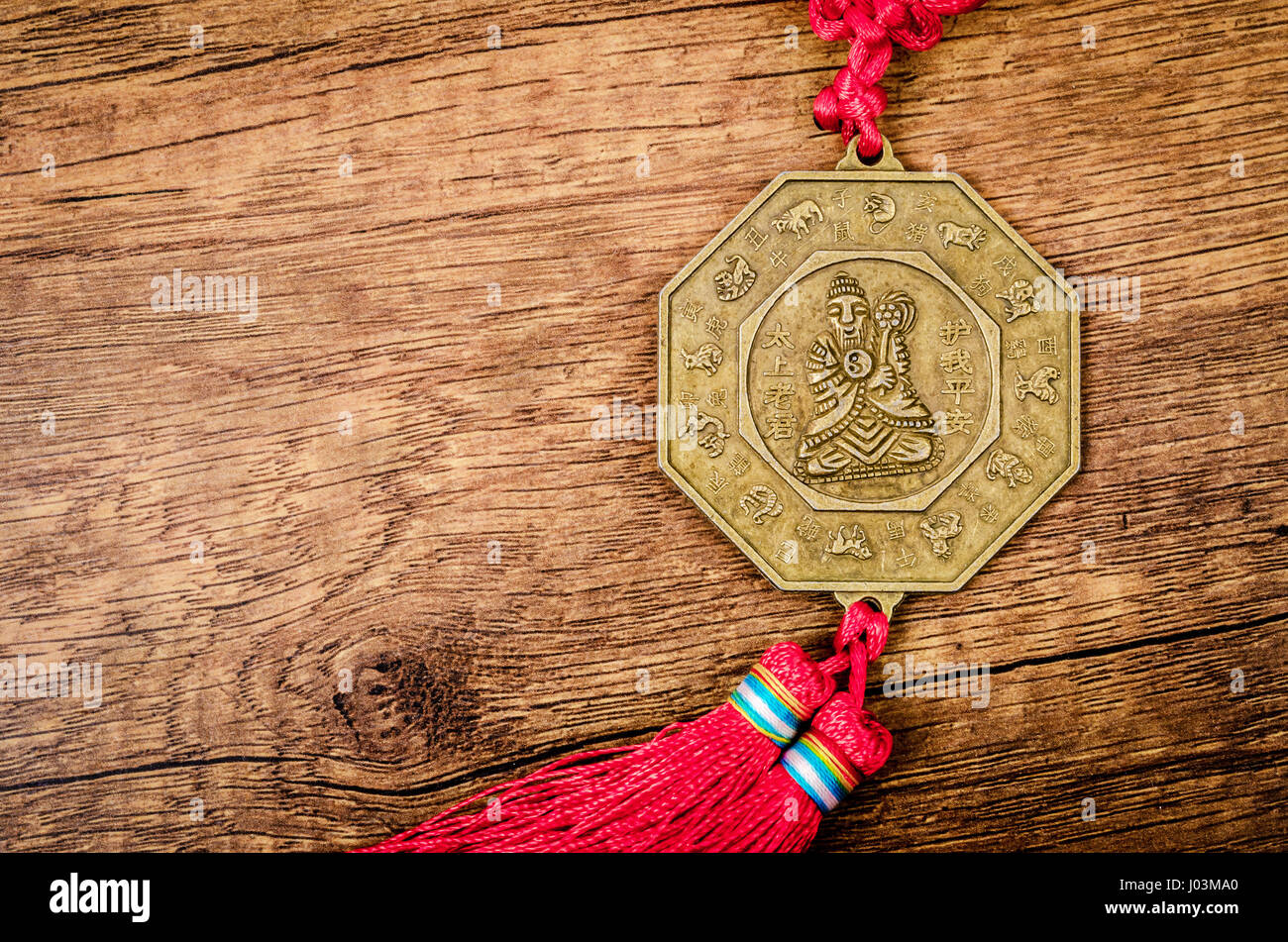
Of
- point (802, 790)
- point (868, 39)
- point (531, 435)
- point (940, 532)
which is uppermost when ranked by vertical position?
point (868, 39)

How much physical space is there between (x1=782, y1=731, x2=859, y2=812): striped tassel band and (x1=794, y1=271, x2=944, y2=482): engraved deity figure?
0.40 m

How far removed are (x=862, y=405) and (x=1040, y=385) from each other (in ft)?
0.93

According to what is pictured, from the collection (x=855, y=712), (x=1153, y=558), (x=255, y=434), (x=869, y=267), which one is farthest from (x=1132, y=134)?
(x=255, y=434)

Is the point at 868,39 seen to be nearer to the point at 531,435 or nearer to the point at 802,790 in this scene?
Result: the point at 531,435

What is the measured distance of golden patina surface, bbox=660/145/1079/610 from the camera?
1.28m

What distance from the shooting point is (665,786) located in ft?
4.09

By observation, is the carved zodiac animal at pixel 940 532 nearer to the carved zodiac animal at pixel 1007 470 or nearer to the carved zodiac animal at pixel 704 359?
the carved zodiac animal at pixel 1007 470

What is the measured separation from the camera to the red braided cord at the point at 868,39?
126 cm

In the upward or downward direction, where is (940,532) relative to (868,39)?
downward

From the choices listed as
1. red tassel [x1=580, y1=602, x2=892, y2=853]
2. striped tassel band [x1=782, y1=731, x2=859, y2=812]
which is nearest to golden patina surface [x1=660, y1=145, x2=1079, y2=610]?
red tassel [x1=580, y1=602, x2=892, y2=853]

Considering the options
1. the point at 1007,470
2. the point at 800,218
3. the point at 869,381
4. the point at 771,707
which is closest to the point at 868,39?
the point at 800,218

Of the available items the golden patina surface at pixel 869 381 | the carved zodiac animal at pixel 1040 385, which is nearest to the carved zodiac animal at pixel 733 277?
the golden patina surface at pixel 869 381

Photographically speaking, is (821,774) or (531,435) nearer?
(821,774)

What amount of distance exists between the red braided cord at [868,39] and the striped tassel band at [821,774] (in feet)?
3.02
